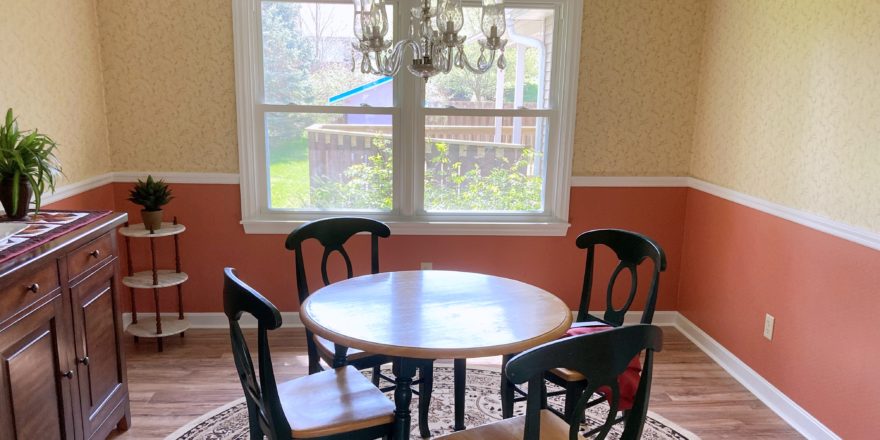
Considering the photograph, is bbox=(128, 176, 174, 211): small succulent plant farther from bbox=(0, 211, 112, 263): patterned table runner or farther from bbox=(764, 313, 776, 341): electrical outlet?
bbox=(764, 313, 776, 341): electrical outlet

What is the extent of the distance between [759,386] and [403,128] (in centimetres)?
235

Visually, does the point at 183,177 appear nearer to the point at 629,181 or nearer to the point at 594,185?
the point at 594,185

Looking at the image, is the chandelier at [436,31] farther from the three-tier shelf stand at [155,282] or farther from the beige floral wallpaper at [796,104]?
the three-tier shelf stand at [155,282]

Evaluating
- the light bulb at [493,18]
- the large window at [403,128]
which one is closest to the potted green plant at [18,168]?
the large window at [403,128]

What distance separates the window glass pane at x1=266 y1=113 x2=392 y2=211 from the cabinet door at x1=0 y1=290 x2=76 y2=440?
1728 mm

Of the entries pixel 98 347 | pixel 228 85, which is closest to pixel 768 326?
pixel 98 347

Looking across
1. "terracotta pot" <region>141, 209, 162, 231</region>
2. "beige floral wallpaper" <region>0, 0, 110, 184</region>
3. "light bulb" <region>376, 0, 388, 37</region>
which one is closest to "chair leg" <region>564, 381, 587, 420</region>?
"light bulb" <region>376, 0, 388, 37</region>

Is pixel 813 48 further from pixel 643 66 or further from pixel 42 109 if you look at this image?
pixel 42 109

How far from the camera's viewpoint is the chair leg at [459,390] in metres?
2.45

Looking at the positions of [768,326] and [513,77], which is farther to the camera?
[513,77]

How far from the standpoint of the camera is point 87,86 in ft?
10.6

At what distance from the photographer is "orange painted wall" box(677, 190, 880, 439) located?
7.84ft

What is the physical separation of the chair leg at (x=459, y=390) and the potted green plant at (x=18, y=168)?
1.72 meters

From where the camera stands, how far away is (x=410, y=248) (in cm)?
371
